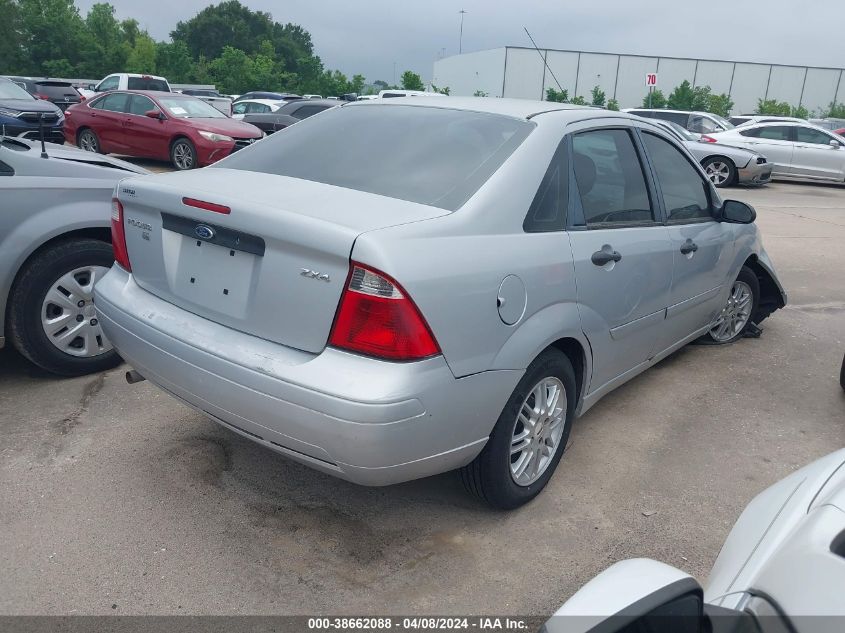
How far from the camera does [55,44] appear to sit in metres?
57.6

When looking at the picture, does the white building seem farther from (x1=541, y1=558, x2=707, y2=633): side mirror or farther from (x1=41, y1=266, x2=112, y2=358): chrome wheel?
(x1=541, y1=558, x2=707, y2=633): side mirror

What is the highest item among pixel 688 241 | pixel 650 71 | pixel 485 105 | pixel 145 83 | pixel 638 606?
pixel 650 71

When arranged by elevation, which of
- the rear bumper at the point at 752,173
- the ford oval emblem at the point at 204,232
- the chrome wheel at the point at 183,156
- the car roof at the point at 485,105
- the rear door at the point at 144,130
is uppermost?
the car roof at the point at 485,105

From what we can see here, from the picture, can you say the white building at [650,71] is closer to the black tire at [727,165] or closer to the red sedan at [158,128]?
the black tire at [727,165]

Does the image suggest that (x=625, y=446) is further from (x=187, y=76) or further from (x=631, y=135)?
(x=187, y=76)

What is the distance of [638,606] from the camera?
136 cm

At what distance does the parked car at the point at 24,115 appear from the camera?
13.8 metres

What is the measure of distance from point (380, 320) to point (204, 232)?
834 mm

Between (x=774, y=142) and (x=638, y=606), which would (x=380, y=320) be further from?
(x=774, y=142)

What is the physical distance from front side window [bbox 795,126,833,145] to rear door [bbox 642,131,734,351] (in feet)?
52.5

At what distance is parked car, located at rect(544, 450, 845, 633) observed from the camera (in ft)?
4.48

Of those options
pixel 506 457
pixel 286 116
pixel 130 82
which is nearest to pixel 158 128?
pixel 286 116

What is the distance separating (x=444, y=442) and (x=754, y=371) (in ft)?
10.5

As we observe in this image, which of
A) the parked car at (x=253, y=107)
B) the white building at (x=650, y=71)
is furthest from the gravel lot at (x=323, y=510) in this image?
the white building at (x=650, y=71)
